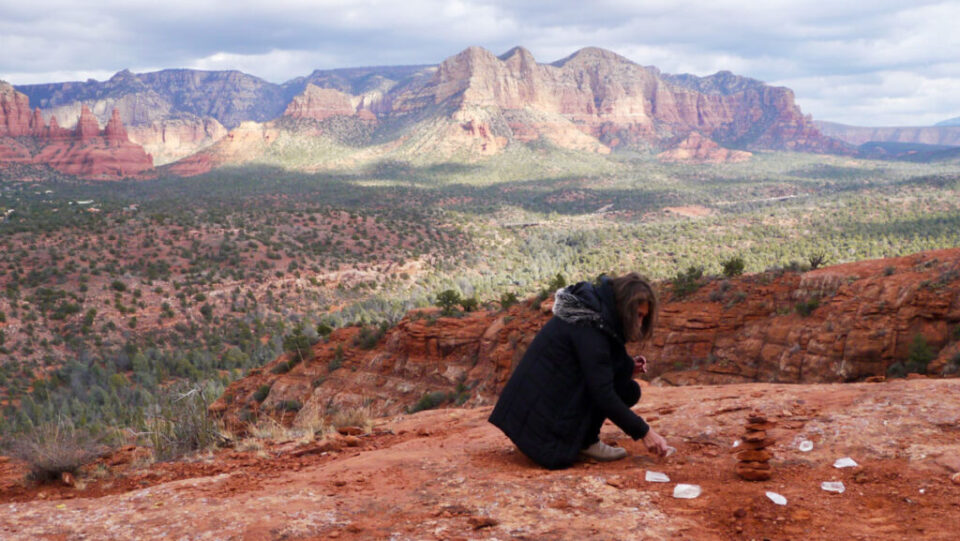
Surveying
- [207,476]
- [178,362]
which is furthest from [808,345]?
[178,362]

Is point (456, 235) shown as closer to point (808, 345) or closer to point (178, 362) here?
point (178, 362)

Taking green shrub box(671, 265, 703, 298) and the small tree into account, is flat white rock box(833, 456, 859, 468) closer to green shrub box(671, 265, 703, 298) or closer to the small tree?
A: green shrub box(671, 265, 703, 298)

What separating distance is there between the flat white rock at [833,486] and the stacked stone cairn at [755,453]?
311 millimetres

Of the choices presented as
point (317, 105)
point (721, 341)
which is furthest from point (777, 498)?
point (317, 105)

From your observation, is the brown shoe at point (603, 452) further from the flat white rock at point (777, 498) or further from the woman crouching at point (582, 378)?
the flat white rock at point (777, 498)

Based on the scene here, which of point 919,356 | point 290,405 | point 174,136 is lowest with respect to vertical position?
point 290,405

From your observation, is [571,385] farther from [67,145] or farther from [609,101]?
[609,101]

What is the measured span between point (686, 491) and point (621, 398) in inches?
32.8

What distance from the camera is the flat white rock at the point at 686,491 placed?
3633 mm

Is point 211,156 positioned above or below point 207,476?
above

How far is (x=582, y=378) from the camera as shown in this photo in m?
4.14

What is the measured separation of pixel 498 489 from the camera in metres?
3.95

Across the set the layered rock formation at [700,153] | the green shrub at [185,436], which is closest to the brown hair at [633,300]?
the green shrub at [185,436]

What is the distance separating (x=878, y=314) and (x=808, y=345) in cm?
124
